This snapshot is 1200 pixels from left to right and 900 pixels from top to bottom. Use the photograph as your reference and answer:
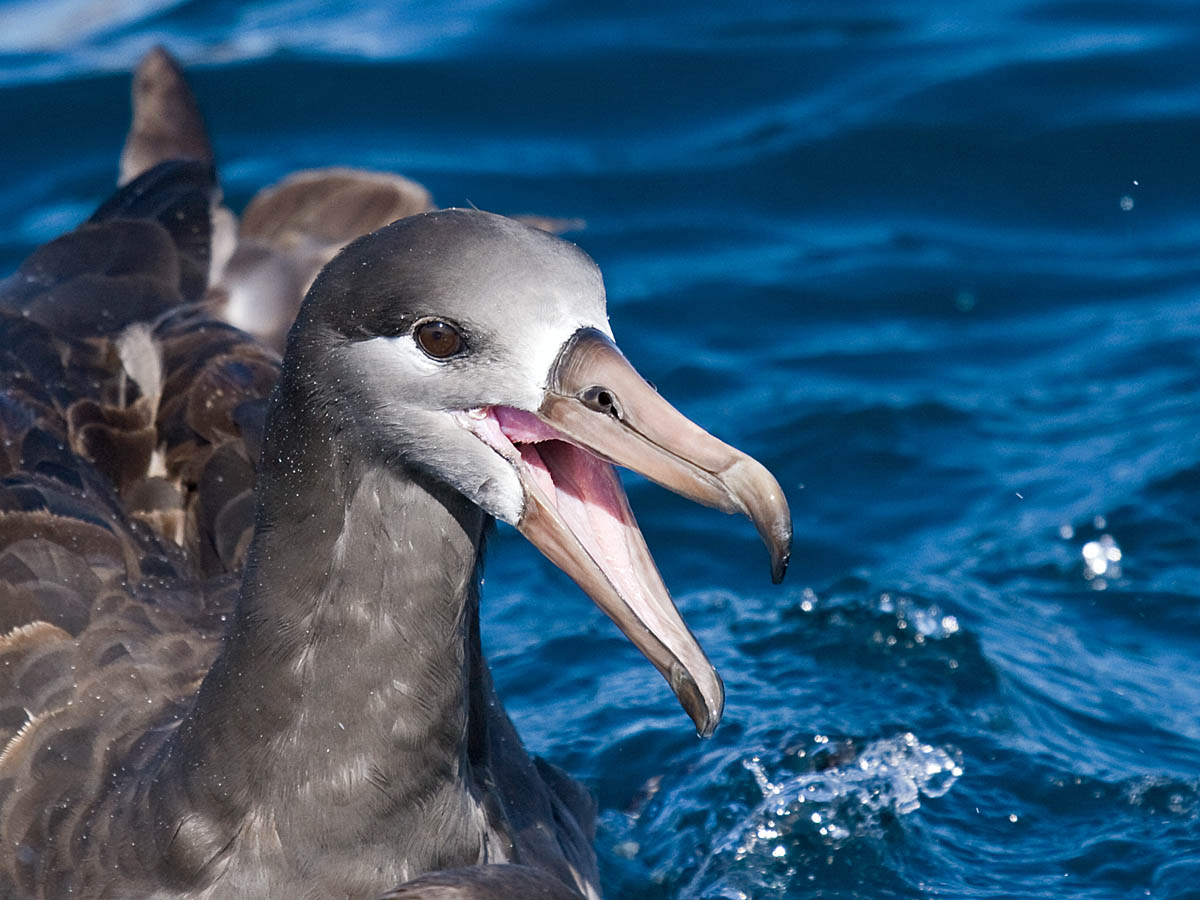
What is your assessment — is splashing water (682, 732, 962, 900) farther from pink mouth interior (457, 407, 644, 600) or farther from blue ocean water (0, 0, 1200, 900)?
pink mouth interior (457, 407, 644, 600)

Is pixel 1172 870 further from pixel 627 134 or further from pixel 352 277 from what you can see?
pixel 627 134

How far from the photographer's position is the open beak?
116 inches

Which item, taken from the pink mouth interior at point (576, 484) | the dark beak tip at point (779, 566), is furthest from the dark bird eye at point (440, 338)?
the dark beak tip at point (779, 566)

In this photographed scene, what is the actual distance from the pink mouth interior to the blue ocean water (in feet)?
6.69

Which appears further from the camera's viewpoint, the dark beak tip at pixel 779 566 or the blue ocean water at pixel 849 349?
the blue ocean water at pixel 849 349

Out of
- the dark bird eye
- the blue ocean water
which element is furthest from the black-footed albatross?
the blue ocean water

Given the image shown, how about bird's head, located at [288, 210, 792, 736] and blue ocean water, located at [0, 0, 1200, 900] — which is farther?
blue ocean water, located at [0, 0, 1200, 900]

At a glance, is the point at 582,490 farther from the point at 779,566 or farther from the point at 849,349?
the point at 849,349

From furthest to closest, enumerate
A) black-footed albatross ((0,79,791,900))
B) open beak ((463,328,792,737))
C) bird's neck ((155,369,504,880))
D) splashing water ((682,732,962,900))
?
splashing water ((682,732,962,900))
bird's neck ((155,369,504,880))
black-footed albatross ((0,79,791,900))
open beak ((463,328,792,737))

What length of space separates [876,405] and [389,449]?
4349 mm

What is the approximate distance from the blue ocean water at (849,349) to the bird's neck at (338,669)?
Result: 1652 millimetres

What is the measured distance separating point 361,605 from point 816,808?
88.1 inches

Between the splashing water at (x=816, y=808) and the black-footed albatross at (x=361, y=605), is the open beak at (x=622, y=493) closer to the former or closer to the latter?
the black-footed albatross at (x=361, y=605)

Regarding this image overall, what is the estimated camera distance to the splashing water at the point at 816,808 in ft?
16.2
